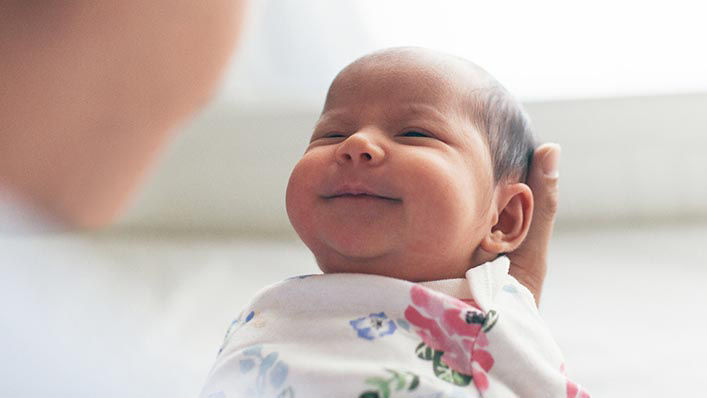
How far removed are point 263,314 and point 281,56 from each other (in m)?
0.89

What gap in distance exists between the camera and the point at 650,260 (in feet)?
4.60

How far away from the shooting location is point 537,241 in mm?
1103

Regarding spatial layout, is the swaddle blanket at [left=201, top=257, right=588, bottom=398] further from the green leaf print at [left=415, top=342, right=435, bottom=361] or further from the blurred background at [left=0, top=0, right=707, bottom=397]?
the blurred background at [left=0, top=0, right=707, bottom=397]

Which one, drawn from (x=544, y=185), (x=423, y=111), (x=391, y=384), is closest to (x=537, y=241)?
(x=544, y=185)

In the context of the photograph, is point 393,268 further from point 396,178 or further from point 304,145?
point 304,145

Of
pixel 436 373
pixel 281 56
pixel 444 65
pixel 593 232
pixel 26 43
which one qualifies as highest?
pixel 26 43

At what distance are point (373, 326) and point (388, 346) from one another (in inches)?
1.2

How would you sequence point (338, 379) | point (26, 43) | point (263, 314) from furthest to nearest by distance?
point (263, 314) < point (338, 379) < point (26, 43)

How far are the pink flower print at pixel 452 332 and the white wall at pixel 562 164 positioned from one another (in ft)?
2.77

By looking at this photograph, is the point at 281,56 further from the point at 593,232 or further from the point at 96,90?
the point at 96,90

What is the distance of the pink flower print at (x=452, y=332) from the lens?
0.76 meters

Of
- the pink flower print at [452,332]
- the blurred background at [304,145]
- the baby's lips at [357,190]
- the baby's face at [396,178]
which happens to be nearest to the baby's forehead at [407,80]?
the baby's face at [396,178]

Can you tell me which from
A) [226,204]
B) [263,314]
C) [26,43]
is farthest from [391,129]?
[226,204]

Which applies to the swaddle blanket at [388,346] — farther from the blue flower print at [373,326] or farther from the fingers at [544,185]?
the fingers at [544,185]
